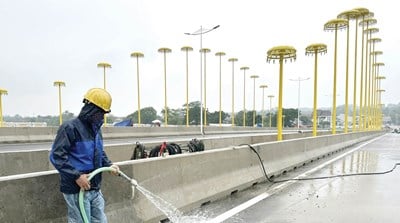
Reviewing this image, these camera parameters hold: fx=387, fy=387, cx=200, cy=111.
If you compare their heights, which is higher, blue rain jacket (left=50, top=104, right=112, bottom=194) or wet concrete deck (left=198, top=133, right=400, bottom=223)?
blue rain jacket (left=50, top=104, right=112, bottom=194)

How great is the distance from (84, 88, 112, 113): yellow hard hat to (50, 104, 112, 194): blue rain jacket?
0.06 meters

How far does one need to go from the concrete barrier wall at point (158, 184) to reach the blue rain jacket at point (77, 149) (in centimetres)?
62

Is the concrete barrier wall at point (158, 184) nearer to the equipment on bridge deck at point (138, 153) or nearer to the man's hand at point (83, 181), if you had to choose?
the man's hand at point (83, 181)

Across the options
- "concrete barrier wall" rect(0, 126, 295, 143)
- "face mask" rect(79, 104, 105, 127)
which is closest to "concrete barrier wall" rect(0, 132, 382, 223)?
"face mask" rect(79, 104, 105, 127)

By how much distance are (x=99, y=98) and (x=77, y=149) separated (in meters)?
0.54

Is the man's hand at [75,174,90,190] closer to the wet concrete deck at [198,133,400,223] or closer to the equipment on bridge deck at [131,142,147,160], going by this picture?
the wet concrete deck at [198,133,400,223]

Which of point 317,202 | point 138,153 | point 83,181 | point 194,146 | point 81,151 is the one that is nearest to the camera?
point 83,181

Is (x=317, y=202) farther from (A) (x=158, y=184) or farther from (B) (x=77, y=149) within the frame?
(B) (x=77, y=149)

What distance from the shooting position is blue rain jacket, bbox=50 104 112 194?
11.9 feet

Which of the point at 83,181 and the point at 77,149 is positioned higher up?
the point at 77,149

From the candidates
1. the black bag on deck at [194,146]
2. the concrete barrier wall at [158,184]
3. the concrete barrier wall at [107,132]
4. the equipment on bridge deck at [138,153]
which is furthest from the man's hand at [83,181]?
the concrete barrier wall at [107,132]

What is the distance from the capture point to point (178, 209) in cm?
650

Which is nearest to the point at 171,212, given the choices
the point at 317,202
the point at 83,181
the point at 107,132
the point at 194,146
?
the point at 83,181

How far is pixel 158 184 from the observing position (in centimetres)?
613
